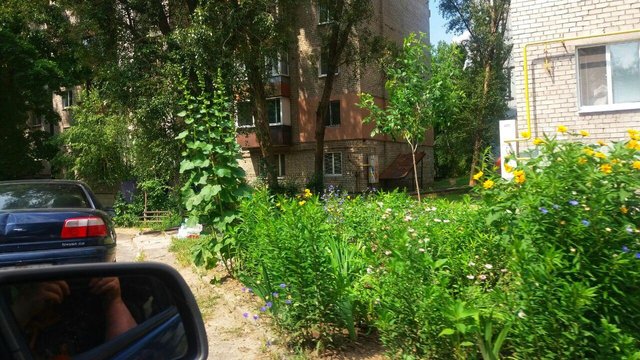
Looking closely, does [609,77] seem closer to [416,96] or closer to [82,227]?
[416,96]

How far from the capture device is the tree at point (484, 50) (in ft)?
99.1

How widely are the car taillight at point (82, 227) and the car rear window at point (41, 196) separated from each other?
23.5 inches

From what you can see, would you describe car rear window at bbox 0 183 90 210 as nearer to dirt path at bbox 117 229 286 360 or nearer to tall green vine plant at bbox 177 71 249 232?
tall green vine plant at bbox 177 71 249 232

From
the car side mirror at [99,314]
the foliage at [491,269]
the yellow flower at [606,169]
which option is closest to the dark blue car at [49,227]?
the foliage at [491,269]

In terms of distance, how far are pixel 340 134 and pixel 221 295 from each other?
74.1ft

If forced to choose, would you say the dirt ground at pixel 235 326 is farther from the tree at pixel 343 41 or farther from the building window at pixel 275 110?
the building window at pixel 275 110

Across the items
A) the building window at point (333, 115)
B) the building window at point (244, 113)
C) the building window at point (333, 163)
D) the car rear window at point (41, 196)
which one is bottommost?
the car rear window at point (41, 196)

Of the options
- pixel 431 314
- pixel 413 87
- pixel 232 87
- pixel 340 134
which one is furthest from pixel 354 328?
pixel 340 134

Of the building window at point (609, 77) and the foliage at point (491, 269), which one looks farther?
the building window at point (609, 77)

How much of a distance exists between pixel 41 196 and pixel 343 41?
1740 centimetres

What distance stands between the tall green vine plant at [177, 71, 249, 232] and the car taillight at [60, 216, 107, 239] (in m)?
1.09

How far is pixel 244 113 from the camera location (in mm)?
19016

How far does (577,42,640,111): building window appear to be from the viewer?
32.3 feet

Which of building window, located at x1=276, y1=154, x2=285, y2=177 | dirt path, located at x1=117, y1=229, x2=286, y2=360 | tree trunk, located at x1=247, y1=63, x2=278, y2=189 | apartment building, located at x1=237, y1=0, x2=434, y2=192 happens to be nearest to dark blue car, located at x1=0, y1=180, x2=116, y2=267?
dirt path, located at x1=117, y1=229, x2=286, y2=360
